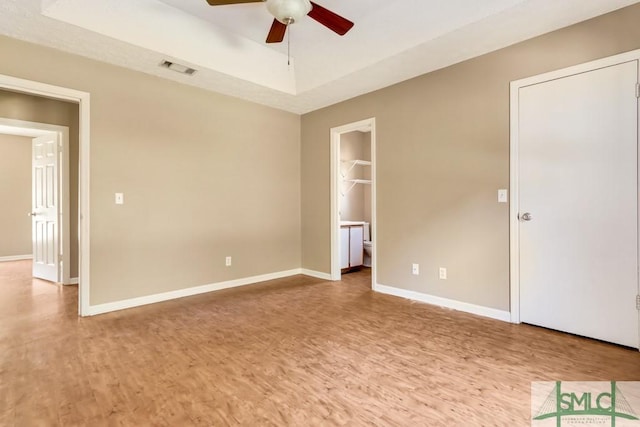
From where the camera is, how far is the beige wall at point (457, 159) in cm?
265

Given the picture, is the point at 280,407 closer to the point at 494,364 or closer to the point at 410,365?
the point at 410,365

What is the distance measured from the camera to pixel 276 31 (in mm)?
2639

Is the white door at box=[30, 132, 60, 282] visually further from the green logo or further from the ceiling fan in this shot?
the green logo

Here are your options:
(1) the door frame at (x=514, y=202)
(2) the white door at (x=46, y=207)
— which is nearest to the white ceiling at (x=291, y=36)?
(1) the door frame at (x=514, y=202)

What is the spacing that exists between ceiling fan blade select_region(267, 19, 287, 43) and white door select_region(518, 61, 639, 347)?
6.95ft

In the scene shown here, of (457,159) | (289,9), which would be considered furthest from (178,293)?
(457,159)

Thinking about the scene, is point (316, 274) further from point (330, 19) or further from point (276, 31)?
point (330, 19)

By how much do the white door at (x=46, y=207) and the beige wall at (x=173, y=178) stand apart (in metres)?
1.95

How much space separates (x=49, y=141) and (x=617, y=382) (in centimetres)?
657

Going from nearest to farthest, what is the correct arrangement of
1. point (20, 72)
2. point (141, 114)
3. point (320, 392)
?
Answer: point (320, 392) → point (20, 72) → point (141, 114)

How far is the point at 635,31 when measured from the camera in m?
2.29

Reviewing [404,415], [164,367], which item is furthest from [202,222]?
[404,415]

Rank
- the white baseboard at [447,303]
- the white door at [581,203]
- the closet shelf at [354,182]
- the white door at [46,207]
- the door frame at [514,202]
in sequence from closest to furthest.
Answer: the white door at [581,203] → the door frame at [514,202] → the white baseboard at [447,303] → the white door at [46,207] → the closet shelf at [354,182]

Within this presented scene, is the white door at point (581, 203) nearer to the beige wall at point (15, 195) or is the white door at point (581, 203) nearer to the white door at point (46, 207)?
the white door at point (46, 207)
